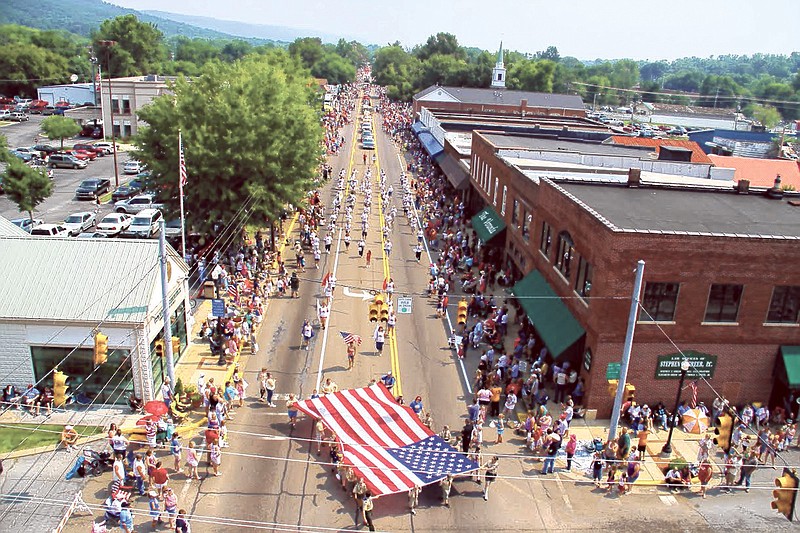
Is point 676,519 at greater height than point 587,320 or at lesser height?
lesser

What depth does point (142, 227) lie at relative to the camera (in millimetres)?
45438

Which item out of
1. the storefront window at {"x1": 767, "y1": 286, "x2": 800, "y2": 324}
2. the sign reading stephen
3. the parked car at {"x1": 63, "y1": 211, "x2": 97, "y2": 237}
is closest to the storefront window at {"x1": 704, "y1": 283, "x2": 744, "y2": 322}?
the storefront window at {"x1": 767, "y1": 286, "x2": 800, "y2": 324}

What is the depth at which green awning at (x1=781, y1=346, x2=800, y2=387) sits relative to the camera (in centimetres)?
2455

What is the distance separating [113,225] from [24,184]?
19.3ft

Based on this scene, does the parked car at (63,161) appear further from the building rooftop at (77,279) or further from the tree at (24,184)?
the building rooftop at (77,279)

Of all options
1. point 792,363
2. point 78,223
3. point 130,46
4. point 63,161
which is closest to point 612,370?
point 792,363

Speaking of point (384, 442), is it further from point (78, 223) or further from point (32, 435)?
point (78, 223)

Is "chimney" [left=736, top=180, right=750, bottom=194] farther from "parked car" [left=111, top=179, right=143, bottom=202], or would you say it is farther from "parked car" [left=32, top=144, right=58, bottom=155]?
"parked car" [left=32, top=144, right=58, bottom=155]

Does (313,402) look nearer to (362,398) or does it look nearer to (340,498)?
(362,398)

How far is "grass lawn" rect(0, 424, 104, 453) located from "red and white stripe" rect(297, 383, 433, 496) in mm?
7461

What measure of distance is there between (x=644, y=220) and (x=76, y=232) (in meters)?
35.8

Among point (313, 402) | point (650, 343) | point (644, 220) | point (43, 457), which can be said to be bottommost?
point (43, 457)

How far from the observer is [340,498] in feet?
64.9

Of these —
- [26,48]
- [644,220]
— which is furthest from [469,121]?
[26,48]
